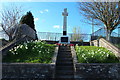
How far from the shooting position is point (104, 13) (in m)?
12.9

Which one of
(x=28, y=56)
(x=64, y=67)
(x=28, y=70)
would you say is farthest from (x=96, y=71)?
(x=28, y=56)

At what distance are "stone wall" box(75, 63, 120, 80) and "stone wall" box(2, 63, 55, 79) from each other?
1.27 meters

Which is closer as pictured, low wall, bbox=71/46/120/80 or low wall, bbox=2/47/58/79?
low wall, bbox=2/47/58/79

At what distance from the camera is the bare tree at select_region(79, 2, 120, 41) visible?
42.1ft

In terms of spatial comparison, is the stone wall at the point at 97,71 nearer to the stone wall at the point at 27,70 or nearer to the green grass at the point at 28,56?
the stone wall at the point at 27,70

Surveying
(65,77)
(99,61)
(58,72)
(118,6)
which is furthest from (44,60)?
(118,6)

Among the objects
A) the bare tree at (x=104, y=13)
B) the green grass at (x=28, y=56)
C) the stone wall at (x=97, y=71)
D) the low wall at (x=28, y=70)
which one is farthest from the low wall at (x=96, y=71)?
the bare tree at (x=104, y=13)

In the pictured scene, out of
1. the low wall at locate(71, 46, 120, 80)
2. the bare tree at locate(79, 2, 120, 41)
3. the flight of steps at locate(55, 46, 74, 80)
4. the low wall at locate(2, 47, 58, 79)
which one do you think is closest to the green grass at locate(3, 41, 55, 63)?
the low wall at locate(2, 47, 58, 79)

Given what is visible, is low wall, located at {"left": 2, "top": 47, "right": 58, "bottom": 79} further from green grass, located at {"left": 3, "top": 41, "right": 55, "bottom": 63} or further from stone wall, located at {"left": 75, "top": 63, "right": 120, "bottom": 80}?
Result: stone wall, located at {"left": 75, "top": 63, "right": 120, "bottom": 80}

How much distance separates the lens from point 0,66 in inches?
234

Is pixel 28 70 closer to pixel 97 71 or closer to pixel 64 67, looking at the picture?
pixel 64 67

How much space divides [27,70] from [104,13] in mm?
9968

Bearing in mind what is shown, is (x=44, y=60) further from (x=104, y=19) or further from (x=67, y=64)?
(x=104, y=19)

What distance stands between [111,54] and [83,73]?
237cm
